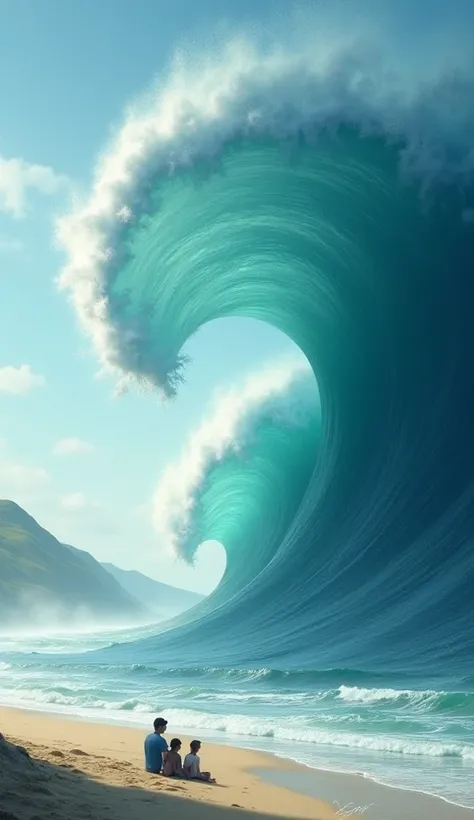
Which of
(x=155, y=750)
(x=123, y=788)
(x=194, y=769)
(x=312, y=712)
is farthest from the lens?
(x=312, y=712)

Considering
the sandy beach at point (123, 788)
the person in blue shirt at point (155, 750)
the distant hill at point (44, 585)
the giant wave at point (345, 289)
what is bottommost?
the sandy beach at point (123, 788)

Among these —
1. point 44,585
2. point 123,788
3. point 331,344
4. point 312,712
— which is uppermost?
point 44,585

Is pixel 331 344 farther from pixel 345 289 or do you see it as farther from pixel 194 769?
pixel 194 769

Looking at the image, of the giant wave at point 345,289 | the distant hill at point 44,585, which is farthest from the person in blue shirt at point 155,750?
the distant hill at point 44,585

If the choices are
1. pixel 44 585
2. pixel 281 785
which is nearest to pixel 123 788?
pixel 281 785

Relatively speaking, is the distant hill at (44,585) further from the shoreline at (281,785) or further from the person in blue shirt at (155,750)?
the person in blue shirt at (155,750)

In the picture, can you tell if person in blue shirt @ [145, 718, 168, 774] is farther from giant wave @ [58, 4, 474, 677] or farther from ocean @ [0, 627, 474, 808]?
giant wave @ [58, 4, 474, 677]
